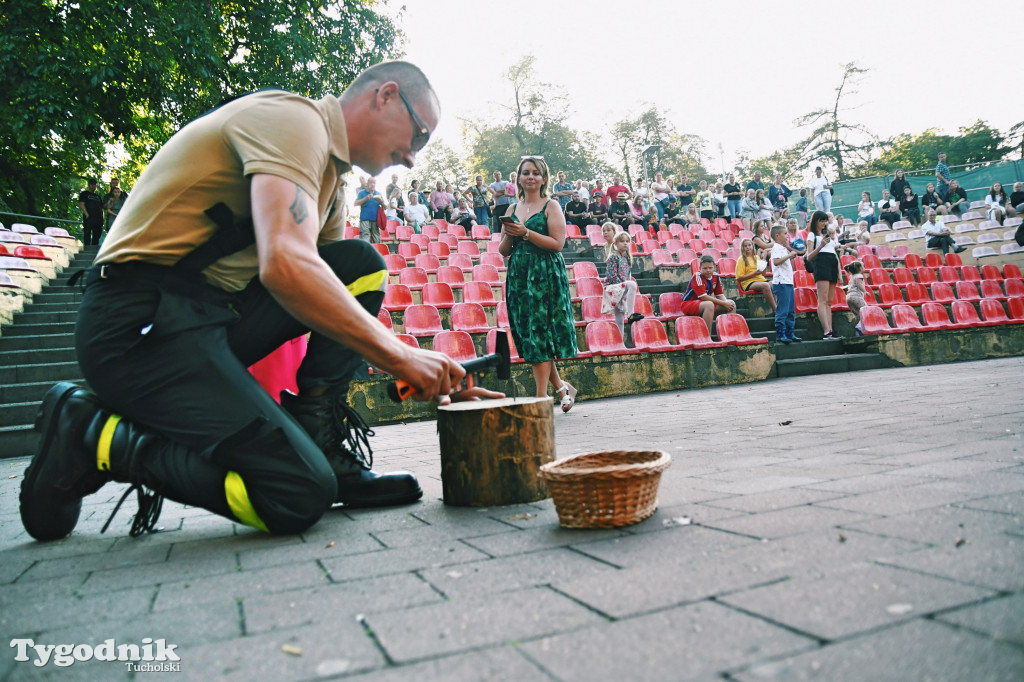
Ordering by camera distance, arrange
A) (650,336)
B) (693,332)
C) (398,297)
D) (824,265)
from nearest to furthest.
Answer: (650,336)
(693,332)
(398,297)
(824,265)

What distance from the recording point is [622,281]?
8742mm

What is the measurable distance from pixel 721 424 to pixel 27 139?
12.8 meters

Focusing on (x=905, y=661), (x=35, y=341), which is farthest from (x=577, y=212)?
(x=905, y=661)

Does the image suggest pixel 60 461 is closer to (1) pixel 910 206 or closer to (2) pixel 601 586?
(2) pixel 601 586

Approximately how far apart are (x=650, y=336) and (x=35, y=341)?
649 centimetres

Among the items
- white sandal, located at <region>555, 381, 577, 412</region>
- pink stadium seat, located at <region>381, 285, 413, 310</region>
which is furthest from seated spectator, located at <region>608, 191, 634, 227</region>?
white sandal, located at <region>555, 381, 577, 412</region>

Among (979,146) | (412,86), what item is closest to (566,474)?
(412,86)

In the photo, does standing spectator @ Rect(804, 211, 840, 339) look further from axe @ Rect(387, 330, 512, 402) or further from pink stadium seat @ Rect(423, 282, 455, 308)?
axe @ Rect(387, 330, 512, 402)

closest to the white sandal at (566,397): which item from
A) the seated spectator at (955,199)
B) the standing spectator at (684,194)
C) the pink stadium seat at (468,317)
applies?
the pink stadium seat at (468,317)

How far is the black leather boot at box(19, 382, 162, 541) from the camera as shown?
6.86 ft

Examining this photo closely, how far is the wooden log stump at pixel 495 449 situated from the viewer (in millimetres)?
2307

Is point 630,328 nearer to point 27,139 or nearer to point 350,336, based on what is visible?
point 350,336

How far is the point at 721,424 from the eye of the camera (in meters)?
4.36

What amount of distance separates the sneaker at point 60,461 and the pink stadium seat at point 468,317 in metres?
5.70
